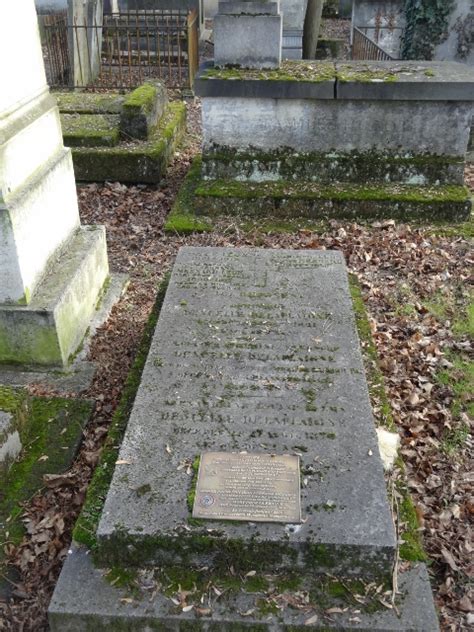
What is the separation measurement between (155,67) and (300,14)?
A: 13.3ft

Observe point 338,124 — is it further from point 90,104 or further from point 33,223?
point 90,104

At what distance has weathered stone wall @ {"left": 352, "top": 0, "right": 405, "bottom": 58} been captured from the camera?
55.2 feet

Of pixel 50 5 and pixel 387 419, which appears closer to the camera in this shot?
pixel 387 419

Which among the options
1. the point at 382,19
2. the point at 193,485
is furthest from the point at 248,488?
the point at 382,19

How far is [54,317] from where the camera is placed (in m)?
4.12

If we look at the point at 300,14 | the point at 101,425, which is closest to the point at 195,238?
the point at 101,425

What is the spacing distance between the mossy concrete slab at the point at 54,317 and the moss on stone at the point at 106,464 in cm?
65

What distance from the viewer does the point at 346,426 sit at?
3.13 m

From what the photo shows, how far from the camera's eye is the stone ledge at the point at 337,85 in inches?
256

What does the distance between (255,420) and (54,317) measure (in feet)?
5.66

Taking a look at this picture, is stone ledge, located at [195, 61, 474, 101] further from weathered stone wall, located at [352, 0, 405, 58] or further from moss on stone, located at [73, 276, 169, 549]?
weathered stone wall, located at [352, 0, 405, 58]

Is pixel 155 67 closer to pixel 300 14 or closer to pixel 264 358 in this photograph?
pixel 300 14

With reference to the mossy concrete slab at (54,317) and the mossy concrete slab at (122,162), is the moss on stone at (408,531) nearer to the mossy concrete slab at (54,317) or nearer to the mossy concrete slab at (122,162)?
the mossy concrete slab at (54,317)

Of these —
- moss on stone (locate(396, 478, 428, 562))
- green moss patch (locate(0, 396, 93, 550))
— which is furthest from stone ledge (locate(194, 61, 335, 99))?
moss on stone (locate(396, 478, 428, 562))
